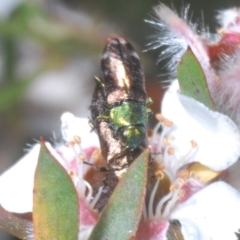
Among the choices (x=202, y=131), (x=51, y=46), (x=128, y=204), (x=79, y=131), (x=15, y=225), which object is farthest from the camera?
(x=51, y=46)

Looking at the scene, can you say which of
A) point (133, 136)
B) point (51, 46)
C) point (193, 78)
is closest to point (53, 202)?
point (133, 136)

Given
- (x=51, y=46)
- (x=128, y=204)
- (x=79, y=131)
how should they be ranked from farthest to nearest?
(x=51, y=46) → (x=79, y=131) → (x=128, y=204)

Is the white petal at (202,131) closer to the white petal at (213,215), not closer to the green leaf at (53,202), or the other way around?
the white petal at (213,215)

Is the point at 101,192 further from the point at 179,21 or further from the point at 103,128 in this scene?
the point at 179,21

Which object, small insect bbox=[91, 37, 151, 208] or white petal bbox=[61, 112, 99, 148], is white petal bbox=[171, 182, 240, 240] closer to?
small insect bbox=[91, 37, 151, 208]

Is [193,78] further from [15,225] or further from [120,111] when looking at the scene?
[15,225]

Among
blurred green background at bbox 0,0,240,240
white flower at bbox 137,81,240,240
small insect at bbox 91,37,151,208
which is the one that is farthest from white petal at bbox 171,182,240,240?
blurred green background at bbox 0,0,240,240

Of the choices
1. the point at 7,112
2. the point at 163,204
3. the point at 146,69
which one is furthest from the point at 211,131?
the point at 7,112
